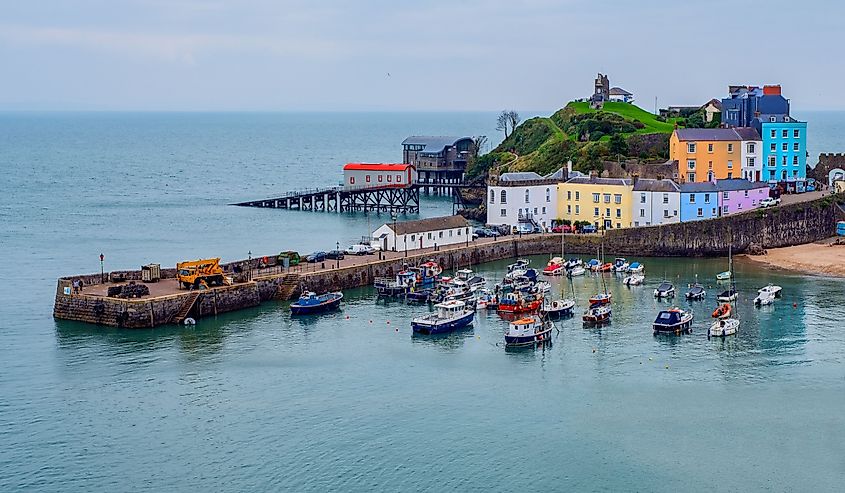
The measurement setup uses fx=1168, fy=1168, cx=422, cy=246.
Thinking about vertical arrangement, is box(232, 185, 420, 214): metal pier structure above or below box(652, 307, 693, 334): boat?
above

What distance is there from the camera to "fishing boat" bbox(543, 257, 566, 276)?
2913 inches

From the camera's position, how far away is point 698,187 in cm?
8444

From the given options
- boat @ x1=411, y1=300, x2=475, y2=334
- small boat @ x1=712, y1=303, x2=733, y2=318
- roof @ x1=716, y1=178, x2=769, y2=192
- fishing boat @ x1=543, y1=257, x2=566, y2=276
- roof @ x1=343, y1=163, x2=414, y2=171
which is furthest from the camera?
roof @ x1=343, y1=163, x2=414, y2=171

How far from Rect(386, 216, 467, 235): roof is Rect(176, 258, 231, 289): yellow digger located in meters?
16.3

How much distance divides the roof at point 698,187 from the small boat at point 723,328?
27.1m

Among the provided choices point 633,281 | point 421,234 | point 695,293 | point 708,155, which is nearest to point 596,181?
point 708,155

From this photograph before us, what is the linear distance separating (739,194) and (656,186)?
6604mm

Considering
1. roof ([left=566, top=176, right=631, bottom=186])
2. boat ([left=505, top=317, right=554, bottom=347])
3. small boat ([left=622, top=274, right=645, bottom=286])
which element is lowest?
boat ([left=505, top=317, right=554, bottom=347])

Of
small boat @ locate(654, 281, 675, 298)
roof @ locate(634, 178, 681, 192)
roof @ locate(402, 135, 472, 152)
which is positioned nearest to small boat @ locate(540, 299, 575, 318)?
small boat @ locate(654, 281, 675, 298)

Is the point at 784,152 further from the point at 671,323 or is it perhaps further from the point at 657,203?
the point at 671,323

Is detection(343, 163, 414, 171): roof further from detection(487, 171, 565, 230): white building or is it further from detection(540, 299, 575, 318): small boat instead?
detection(540, 299, 575, 318): small boat

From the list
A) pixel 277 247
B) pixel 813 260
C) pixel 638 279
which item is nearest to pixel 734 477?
pixel 638 279

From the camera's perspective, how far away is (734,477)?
38844 mm

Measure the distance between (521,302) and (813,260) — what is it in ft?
85.6
